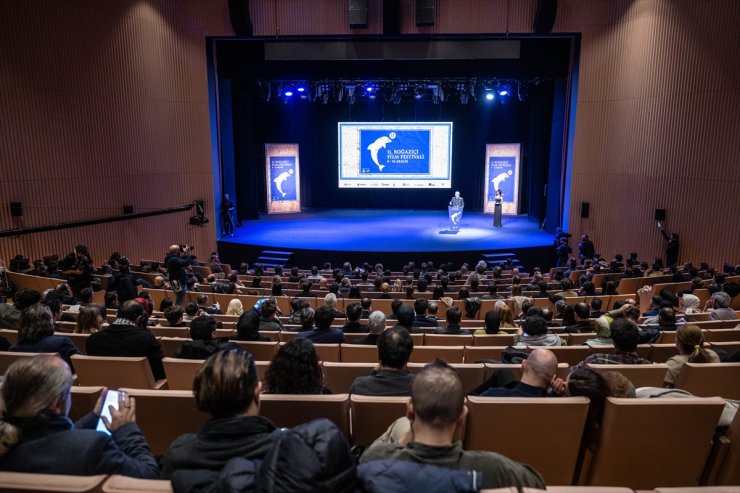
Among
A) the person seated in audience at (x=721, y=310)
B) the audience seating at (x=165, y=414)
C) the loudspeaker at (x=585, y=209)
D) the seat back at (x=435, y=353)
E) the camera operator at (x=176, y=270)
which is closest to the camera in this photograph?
the audience seating at (x=165, y=414)

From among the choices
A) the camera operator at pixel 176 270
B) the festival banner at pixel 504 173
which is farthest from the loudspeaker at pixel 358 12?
the festival banner at pixel 504 173

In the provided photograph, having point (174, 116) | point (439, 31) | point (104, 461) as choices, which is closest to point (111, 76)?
point (174, 116)

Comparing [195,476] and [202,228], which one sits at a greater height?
[195,476]

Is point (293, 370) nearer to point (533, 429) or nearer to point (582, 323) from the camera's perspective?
point (533, 429)

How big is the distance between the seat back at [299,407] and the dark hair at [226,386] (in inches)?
29.8

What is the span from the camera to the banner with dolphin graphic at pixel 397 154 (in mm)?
19672

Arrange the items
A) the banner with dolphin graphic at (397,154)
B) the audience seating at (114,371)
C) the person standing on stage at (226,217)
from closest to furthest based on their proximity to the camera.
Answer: the audience seating at (114,371)
the person standing on stage at (226,217)
the banner with dolphin graphic at (397,154)

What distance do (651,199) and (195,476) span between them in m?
14.0

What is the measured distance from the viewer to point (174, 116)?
48.7ft

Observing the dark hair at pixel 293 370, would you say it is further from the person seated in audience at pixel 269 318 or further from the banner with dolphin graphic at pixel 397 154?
the banner with dolphin graphic at pixel 397 154

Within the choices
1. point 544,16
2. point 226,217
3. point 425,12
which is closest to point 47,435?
point 425,12

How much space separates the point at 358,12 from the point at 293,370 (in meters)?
13.2

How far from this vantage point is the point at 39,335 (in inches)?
153

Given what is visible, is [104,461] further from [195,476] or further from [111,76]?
[111,76]
